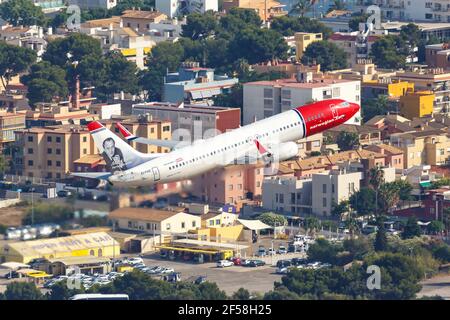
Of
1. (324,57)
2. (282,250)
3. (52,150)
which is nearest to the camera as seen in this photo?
(282,250)

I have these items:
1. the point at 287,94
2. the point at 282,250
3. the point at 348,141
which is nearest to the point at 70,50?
the point at 287,94

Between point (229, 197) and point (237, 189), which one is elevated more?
point (237, 189)

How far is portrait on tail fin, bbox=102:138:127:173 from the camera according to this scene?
4299 inches

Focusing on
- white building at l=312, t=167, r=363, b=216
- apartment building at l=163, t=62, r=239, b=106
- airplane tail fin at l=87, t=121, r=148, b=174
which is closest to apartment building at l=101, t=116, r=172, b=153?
white building at l=312, t=167, r=363, b=216

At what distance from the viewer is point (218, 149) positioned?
107 metres

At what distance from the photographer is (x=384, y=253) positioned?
443ft

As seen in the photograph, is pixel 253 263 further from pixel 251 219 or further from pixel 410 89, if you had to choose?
pixel 410 89

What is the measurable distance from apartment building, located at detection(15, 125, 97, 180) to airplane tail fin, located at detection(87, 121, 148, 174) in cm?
4578

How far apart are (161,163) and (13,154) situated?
57761mm

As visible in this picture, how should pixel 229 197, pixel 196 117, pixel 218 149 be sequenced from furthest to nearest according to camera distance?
pixel 196 117 → pixel 229 197 → pixel 218 149

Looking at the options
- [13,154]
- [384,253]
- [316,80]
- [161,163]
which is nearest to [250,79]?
[316,80]

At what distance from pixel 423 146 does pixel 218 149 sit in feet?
190

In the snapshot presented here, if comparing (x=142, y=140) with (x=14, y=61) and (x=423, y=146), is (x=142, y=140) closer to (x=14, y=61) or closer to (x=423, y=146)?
(x=423, y=146)

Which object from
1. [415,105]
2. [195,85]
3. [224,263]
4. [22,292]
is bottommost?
[224,263]
